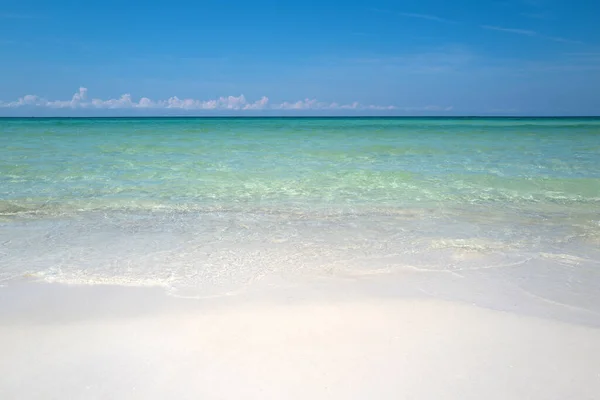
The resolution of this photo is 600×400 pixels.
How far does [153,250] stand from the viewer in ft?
15.9

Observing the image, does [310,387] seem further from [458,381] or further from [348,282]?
[348,282]

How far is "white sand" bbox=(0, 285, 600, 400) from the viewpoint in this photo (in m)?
2.36

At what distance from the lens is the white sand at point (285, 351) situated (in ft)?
7.75

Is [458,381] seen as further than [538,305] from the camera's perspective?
No

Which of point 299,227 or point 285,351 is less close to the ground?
point 299,227

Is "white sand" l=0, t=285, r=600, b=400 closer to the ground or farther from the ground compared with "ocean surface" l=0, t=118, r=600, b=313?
closer to the ground

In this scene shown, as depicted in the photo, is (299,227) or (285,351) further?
(299,227)

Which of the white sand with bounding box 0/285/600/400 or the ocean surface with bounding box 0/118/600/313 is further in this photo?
the ocean surface with bounding box 0/118/600/313

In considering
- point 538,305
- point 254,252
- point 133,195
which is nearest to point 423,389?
point 538,305

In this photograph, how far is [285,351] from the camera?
2.73m

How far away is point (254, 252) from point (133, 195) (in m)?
4.30

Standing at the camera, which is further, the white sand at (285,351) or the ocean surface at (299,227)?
the ocean surface at (299,227)

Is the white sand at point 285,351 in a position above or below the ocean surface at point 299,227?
below

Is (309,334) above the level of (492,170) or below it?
below
